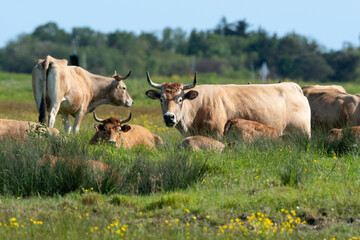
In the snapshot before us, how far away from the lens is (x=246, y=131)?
12.3 meters

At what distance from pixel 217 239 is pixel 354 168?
4.07 metres

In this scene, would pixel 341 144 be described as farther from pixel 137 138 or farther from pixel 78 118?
pixel 78 118

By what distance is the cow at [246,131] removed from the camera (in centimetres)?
1209

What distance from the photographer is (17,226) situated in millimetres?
7145

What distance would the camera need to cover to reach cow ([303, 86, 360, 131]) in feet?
51.5

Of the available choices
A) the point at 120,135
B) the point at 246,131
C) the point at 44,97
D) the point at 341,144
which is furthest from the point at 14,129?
the point at 341,144

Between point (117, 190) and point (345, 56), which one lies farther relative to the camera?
point (345, 56)

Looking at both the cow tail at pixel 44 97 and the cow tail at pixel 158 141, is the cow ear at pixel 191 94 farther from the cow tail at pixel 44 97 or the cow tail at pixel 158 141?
the cow tail at pixel 44 97

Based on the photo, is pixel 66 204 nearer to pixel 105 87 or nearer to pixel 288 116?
pixel 288 116

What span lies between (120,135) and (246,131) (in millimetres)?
2572

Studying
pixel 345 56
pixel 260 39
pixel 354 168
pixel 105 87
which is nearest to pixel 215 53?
pixel 260 39

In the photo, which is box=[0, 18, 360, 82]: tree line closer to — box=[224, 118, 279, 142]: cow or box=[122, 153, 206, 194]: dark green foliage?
box=[224, 118, 279, 142]: cow

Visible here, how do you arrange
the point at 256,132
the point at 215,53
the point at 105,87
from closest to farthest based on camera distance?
the point at 256,132 < the point at 105,87 < the point at 215,53

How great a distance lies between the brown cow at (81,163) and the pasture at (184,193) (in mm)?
121
